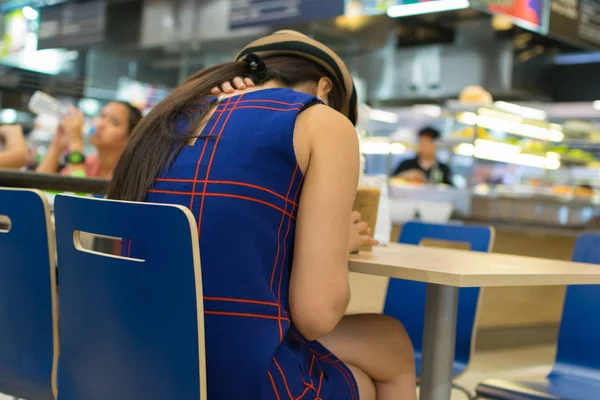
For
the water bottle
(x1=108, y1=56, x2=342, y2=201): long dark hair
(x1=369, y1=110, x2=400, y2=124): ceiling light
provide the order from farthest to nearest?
(x1=369, y1=110, x2=400, y2=124): ceiling light
the water bottle
(x1=108, y1=56, x2=342, y2=201): long dark hair

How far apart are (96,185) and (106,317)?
146 cm

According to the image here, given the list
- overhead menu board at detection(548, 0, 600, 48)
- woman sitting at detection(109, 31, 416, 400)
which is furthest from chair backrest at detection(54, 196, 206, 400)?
overhead menu board at detection(548, 0, 600, 48)

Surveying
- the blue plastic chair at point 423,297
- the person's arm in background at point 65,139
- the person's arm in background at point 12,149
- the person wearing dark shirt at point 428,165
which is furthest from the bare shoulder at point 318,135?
the person wearing dark shirt at point 428,165

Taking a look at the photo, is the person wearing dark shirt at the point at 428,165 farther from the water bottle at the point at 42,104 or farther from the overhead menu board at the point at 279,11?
the water bottle at the point at 42,104

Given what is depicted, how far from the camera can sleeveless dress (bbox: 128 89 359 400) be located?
1253 mm

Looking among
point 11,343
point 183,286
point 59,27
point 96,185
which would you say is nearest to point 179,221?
point 183,286

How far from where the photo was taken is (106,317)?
1.26 meters

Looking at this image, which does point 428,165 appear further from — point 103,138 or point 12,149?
point 12,149

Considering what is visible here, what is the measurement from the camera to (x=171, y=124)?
1421 mm

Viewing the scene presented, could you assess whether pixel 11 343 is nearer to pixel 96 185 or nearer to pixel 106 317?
pixel 106 317

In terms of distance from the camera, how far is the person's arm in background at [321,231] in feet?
4.31

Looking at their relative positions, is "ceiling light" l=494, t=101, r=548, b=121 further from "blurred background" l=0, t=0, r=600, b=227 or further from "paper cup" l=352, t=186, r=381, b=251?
"paper cup" l=352, t=186, r=381, b=251

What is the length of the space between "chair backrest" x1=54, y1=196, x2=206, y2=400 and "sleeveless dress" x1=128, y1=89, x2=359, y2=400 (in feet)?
0.35

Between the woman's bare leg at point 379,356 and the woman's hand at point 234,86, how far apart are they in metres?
0.53
